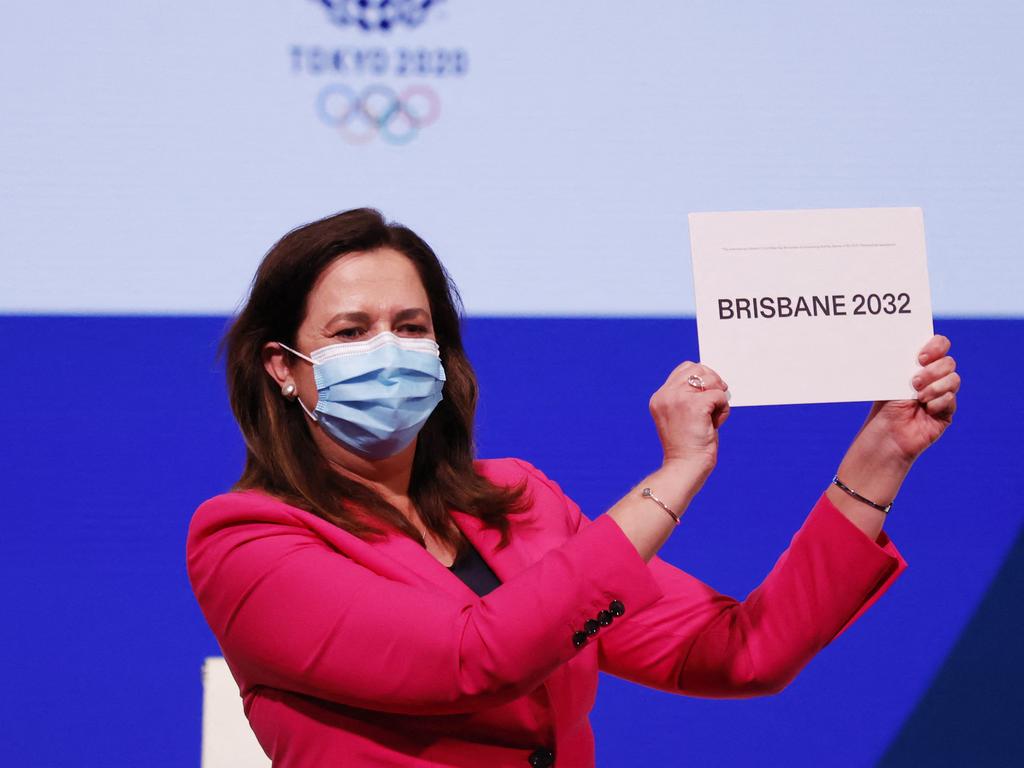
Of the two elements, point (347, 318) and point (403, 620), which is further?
point (347, 318)

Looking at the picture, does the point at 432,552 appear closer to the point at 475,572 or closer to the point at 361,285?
the point at 475,572

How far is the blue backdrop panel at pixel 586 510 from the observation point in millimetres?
2318

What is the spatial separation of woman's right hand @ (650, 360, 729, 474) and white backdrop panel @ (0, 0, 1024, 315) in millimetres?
1112

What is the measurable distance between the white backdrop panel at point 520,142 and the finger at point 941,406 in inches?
43.3

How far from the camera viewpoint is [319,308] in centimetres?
139

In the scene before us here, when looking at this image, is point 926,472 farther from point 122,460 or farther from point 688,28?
point 122,460

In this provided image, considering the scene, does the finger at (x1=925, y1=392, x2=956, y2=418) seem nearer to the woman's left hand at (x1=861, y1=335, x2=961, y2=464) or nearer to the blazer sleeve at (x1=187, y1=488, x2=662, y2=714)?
Answer: the woman's left hand at (x1=861, y1=335, x2=961, y2=464)

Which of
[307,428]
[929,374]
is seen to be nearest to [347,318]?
[307,428]

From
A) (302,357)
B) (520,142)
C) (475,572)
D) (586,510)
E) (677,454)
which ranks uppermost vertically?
(520,142)

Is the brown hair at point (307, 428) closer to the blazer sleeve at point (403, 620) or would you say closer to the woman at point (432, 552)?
the woman at point (432, 552)

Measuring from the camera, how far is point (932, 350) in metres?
1.33

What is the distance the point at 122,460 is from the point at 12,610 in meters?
0.36

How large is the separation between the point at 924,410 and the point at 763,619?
310 millimetres

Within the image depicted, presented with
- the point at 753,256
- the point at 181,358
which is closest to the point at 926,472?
the point at 753,256
